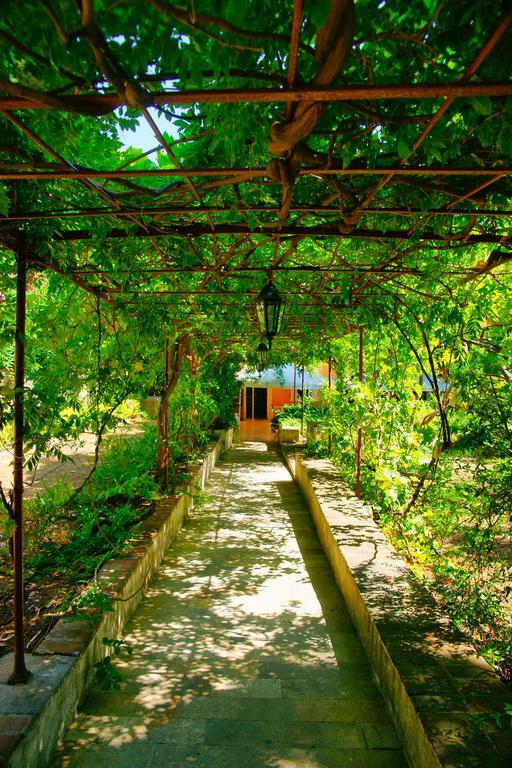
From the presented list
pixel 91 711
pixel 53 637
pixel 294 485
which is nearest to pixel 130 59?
pixel 53 637

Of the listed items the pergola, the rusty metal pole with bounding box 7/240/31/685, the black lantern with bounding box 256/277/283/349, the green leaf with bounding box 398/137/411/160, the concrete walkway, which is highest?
the pergola

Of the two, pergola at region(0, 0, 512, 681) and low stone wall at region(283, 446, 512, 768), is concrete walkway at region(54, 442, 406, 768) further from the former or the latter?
pergola at region(0, 0, 512, 681)

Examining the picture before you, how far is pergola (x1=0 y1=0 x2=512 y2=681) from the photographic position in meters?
1.24

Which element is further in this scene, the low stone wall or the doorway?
the doorway

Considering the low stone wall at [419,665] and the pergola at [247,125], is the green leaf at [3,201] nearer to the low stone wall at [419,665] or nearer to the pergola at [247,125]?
the pergola at [247,125]

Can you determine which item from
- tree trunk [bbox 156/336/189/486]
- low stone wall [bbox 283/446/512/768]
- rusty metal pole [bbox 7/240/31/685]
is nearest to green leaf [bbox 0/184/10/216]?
rusty metal pole [bbox 7/240/31/685]

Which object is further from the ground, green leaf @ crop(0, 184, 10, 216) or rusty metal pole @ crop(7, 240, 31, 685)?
green leaf @ crop(0, 184, 10, 216)

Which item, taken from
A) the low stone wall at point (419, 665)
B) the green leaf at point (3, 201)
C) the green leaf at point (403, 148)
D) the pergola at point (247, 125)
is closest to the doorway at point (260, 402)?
the low stone wall at point (419, 665)

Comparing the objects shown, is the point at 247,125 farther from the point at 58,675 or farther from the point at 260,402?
the point at 260,402

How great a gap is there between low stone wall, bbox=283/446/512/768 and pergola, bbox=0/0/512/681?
1982 millimetres

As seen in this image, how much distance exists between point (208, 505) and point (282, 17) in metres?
6.98

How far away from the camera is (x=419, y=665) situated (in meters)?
2.54

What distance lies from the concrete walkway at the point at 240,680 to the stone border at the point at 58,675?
148 mm

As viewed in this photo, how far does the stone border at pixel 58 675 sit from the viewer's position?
210 centimetres
